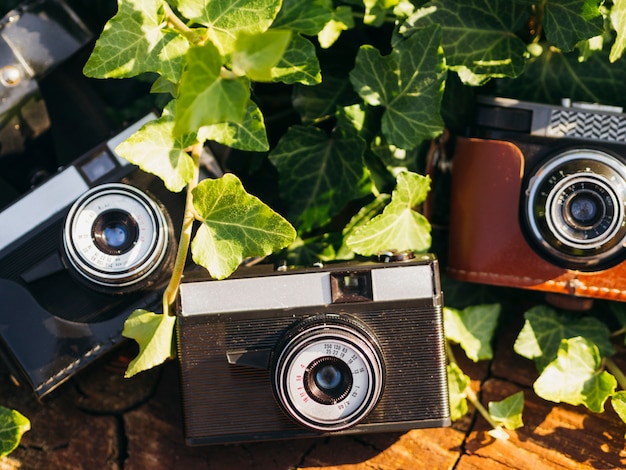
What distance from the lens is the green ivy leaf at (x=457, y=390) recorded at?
1.15 m

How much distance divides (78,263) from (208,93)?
1.21ft

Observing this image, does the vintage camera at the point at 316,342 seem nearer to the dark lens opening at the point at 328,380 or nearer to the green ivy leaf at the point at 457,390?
the dark lens opening at the point at 328,380

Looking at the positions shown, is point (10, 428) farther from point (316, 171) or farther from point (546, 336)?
point (546, 336)

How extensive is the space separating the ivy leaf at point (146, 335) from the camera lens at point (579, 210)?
552 millimetres

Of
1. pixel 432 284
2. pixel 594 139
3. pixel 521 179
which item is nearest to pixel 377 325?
pixel 432 284

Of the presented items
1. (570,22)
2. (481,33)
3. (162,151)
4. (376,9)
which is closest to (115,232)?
(162,151)

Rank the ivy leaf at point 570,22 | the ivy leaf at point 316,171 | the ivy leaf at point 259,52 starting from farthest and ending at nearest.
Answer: the ivy leaf at point 316,171
the ivy leaf at point 570,22
the ivy leaf at point 259,52

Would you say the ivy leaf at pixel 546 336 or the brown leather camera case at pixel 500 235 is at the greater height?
the brown leather camera case at pixel 500 235

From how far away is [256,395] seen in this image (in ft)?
3.29

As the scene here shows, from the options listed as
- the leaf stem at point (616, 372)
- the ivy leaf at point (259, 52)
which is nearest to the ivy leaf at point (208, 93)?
the ivy leaf at point (259, 52)

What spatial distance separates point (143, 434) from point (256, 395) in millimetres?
279

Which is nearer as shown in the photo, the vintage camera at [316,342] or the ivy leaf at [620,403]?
the vintage camera at [316,342]

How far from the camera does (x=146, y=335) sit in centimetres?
95

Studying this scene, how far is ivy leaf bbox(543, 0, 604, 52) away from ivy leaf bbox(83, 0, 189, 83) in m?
0.53
